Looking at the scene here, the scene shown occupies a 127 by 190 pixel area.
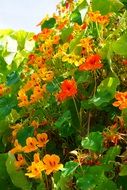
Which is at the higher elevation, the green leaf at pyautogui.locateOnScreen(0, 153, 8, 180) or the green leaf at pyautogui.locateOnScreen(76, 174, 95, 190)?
the green leaf at pyautogui.locateOnScreen(76, 174, 95, 190)

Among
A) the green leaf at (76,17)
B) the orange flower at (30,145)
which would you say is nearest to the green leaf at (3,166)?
the orange flower at (30,145)

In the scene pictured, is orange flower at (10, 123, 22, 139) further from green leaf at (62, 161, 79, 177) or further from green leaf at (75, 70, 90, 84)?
green leaf at (62, 161, 79, 177)

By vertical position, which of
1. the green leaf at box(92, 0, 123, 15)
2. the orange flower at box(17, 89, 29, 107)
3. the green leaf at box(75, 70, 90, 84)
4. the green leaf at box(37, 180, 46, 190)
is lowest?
the green leaf at box(37, 180, 46, 190)

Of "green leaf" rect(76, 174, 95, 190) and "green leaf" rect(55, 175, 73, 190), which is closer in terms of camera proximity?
"green leaf" rect(76, 174, 95, 190)

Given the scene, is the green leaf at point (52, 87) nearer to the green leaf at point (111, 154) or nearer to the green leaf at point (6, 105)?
the green leaf at point (6, 105)

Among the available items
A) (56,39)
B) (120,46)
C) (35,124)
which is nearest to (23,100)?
(35,124)

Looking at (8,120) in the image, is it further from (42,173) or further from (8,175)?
(42,173)

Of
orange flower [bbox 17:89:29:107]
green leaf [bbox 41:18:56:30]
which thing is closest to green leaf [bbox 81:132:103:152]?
orange flower [bbox 17:89:29:107]

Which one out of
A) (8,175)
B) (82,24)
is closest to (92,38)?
(82,24)
